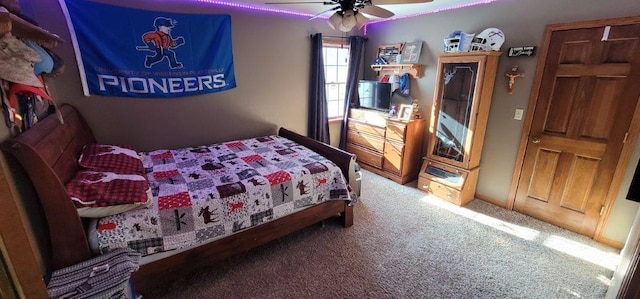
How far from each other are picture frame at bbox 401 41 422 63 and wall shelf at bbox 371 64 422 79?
0.08 metres

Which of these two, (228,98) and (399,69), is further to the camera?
(399,69)

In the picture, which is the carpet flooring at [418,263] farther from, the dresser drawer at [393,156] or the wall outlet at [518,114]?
the wall outlet at [518,114]

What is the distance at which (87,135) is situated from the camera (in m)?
2.42

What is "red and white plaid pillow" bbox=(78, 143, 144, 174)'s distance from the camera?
6.31 ft

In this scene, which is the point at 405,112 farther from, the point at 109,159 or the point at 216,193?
the point at 109,159

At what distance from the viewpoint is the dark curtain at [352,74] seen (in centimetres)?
401

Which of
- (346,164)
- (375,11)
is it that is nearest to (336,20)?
(375,11)

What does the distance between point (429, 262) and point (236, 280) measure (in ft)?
4.89

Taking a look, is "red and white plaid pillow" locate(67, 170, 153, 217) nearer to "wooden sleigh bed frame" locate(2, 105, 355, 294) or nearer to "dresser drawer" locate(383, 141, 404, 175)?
"wooden sleigh bed frame" locate(2, 105, 355, 294)

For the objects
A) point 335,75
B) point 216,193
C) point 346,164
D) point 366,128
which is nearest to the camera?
point 216,193

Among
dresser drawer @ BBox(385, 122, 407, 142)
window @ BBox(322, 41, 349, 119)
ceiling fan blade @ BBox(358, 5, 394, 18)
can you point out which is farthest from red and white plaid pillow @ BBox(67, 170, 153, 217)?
window @ BBox(322, 41, 349, 119)

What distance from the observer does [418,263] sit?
2.14m

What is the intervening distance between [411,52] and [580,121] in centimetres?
192

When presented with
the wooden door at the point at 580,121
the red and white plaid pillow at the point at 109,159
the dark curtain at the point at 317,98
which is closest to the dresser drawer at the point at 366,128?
the dark curtain at the point at 317,98
